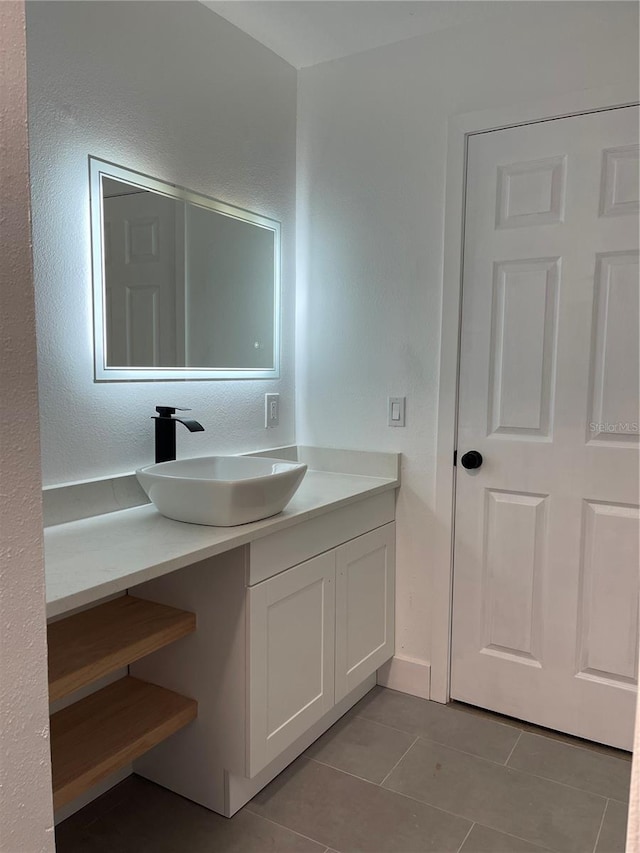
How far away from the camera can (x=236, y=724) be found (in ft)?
5.90

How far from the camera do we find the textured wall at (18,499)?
0.71m

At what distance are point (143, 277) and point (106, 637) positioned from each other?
1049mm

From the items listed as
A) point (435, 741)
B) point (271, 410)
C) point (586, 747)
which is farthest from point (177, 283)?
point (586, 747)

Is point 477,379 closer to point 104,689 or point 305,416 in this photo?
point 305,416

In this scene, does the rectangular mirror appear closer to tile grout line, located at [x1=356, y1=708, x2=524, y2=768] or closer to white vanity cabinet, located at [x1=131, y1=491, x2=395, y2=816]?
white vanity cabinet, located at [x1=131, y1=491, x2=395, y2=816]

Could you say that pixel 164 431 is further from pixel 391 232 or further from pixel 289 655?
pixel 391 232

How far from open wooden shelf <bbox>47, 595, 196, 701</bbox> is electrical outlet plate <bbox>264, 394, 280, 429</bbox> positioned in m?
0.90

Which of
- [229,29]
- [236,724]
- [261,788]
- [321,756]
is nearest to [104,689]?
[236,724]

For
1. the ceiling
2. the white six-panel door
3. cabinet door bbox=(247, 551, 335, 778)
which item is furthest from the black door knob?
the ceiling

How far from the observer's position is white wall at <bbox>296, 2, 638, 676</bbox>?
2.25 meters

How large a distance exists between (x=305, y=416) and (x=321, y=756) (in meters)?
1.28

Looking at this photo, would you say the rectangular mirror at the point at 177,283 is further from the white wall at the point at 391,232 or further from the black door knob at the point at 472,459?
the black door knob at the point at 472,459

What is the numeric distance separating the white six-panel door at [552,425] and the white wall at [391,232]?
14 centimetres

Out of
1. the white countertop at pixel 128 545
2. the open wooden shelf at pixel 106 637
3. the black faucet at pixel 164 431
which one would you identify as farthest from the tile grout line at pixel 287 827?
the black faucet at pixel 164 431
